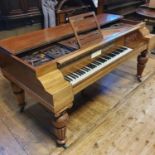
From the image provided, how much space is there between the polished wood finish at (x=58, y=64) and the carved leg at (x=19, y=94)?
0.18 metres

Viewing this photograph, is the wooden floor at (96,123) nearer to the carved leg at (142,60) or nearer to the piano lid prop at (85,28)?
the carved leg at (142,60)

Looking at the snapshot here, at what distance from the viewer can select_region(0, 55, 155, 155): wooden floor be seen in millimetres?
1688

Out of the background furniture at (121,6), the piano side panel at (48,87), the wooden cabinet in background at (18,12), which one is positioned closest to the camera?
the piano side panel at (48,87)

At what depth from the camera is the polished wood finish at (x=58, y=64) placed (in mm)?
1337

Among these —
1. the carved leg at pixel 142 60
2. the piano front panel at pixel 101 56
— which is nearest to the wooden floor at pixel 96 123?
the carved leg at pixel 142 60

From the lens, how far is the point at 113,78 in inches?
106

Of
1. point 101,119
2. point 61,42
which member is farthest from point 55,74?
point 101,119

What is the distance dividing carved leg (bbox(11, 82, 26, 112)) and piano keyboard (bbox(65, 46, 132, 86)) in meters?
0.63

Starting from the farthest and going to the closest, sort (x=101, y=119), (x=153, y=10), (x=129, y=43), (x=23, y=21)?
(x=153, y=10)
(x=23, y=21)
(x=129, y=43)
(x=101, y=119)

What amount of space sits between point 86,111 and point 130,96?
61cm

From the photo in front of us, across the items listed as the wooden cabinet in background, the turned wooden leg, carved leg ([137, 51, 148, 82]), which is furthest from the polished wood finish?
the wooden cabinet in background

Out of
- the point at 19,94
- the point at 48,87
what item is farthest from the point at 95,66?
the point at 19,94

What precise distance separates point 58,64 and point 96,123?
2.81 feet

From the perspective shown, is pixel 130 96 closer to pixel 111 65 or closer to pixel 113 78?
pixel 113 78
